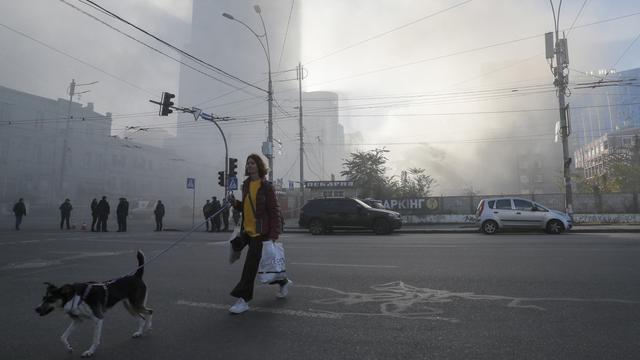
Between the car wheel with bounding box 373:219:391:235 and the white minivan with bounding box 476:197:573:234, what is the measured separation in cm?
396

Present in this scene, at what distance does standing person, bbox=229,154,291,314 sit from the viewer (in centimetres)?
503

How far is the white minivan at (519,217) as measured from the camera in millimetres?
17250

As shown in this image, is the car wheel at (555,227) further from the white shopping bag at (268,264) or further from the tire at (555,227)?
the white shopping bag at (268,264)

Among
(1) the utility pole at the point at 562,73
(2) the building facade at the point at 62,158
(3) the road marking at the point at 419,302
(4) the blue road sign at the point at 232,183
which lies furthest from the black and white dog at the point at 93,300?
(2) the building facade at the point at 62,158

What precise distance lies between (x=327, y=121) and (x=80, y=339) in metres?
141

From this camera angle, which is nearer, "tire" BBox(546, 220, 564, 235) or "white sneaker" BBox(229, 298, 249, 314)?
"white sneaker" BBox(229, 298, 249, 314)

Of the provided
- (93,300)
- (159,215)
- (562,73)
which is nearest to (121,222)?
(159,215)

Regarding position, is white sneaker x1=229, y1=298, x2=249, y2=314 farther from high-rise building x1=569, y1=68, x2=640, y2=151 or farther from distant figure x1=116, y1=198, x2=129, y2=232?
high-rise building x1=569, y1=68, x2=640, y2=151

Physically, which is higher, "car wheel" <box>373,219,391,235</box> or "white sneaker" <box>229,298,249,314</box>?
"car wheel" <box>373,219,391,235</box>

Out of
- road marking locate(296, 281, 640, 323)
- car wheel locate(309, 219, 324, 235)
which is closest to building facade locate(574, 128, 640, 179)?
car wheel locate(309, 219, 324, 235)

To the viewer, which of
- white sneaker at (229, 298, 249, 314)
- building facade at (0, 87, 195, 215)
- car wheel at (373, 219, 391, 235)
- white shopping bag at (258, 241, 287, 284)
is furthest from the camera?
building facade at (0, 87, 195, 215)

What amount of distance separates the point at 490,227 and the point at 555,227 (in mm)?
2451

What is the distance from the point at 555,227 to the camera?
17.2m

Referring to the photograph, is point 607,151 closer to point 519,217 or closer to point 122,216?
point 519,217
